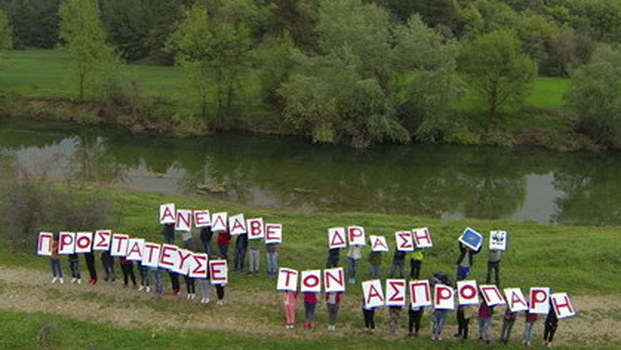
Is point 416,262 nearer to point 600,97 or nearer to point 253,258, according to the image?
point 253,258

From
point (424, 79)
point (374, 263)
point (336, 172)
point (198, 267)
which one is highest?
point (424, 79)

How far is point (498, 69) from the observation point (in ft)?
186

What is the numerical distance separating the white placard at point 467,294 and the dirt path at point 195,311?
1568 mm

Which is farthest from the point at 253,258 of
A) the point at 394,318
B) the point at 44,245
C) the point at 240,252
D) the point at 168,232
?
the point at 44,245

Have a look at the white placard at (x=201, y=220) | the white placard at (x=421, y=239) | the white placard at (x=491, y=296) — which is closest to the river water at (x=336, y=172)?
the white placard at (x=201, y=220)

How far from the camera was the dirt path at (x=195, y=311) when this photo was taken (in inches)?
707

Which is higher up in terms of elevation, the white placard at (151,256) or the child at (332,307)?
the white placard at (151,256)

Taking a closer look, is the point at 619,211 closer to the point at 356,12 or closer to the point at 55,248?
the point at 356,12

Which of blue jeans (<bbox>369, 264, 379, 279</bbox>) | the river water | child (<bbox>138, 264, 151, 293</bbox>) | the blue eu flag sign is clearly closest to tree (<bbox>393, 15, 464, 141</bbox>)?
the river water

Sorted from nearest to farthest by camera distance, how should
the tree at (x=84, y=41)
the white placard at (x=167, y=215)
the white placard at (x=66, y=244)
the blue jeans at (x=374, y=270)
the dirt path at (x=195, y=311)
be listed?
the dirt path at (x=195, y=311) → the white placard at (x=66, y=244) → the blue jeans at (x=374, y=270) → the white placard at (x=167, y=215) → the tree at (x=84, y=41)

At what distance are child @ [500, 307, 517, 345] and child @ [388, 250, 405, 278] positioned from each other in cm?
386

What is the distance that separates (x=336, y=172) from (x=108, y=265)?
25.9 metres

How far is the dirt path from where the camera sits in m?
18.0

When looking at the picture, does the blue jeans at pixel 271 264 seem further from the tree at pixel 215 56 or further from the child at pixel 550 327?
the tree at pixel 215 56
